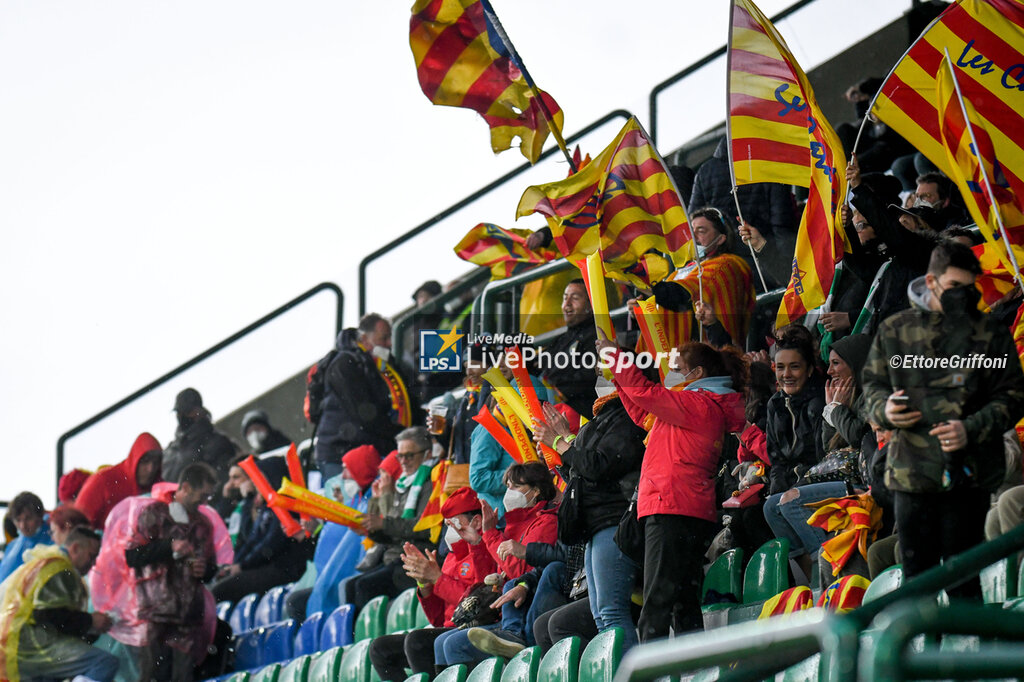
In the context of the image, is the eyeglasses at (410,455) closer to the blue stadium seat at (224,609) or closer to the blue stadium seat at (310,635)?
the blue stadium seat at (310,635)

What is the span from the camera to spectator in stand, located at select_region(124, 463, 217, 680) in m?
9.14

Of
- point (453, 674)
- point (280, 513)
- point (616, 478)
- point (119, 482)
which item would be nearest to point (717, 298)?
point (616, 478)

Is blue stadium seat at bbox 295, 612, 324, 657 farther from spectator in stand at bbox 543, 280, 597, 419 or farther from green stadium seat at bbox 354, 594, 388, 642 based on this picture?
spectator in stand at bbox 543, 280, 597, 419

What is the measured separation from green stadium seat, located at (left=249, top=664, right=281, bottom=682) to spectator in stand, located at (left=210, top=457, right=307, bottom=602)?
1359mm

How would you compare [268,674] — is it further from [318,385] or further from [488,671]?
[318,385]

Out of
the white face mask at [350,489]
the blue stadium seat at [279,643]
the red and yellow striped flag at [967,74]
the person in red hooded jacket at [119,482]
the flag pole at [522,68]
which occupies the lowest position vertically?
the blue stadium seat at [279,643]

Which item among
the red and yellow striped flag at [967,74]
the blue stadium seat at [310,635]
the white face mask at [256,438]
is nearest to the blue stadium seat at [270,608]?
the blue stadium seat at [310,635]

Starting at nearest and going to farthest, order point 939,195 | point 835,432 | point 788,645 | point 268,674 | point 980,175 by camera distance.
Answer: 1. point 788,645
2. point 835,432
3. point 980,175
4. point 939,195
5. point 268,674

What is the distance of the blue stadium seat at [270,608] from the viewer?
9.97 meters

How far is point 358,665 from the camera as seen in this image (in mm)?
8219

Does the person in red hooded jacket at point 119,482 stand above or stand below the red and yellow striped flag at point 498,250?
below

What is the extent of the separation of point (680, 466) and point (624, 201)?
249 centimetres

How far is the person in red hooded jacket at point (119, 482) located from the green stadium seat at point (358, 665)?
3759 millimetres

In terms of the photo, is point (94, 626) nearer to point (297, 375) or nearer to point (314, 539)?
point (314, 539)
